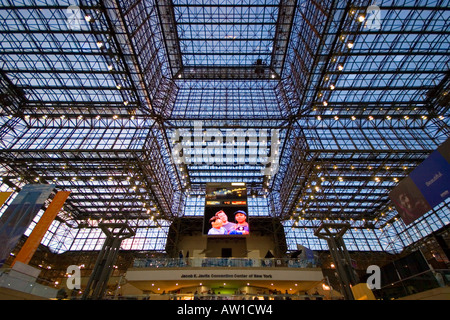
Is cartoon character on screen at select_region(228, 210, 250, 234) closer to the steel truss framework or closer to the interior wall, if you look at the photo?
the steel truss framework

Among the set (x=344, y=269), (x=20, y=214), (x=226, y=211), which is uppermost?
(x=226, y=211)

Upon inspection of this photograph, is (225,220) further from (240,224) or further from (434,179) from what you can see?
(434,179)

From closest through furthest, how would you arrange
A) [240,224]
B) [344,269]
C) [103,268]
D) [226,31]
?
[103,268]
[344,269]
[240,224]
[226,31]

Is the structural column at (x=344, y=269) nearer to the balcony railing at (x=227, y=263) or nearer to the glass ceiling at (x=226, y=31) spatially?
the balcony railing at (x=227, y=263)

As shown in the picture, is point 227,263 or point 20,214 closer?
point 20,214

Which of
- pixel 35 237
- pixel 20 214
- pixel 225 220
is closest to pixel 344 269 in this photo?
pixel 225 220

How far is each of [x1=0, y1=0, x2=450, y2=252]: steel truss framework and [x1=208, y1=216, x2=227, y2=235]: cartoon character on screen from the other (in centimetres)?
1057

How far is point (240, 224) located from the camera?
27.6m


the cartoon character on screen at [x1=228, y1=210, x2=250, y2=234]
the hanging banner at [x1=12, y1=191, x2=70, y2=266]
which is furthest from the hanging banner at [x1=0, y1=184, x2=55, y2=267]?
→ the cartoon character on screen at [x1=228, y1=210, x2=250, y2=234]

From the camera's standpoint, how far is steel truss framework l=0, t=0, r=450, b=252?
2467cm

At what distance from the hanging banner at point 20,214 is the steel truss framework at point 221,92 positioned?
21.2ft

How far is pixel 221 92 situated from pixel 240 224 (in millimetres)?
22261

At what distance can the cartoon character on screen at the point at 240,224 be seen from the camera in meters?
27.2
